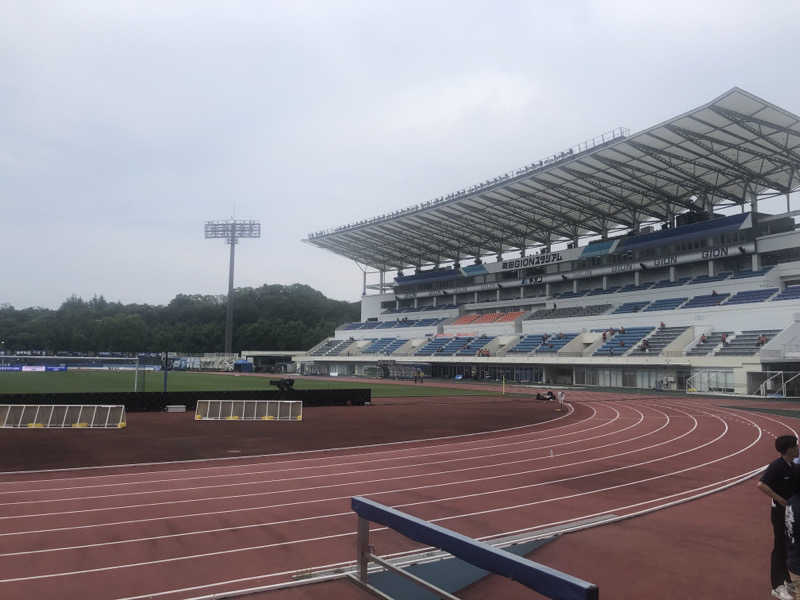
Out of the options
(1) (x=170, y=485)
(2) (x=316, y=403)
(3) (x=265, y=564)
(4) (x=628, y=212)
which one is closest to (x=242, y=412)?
(2) (x=316, y=403)

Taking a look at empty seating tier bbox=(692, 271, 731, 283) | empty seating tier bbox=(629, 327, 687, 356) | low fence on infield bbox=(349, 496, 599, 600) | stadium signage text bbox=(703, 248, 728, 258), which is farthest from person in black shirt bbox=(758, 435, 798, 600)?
stadium signage text bbox=(703, 248, 728, 258)

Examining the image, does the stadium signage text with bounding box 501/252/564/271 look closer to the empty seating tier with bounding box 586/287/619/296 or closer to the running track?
the empty seating tier with bounding box 586/287/619/296

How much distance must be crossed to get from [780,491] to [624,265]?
202 feet

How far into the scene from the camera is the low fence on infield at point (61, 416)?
2100cm

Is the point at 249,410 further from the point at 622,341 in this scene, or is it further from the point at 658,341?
the point at 622,341

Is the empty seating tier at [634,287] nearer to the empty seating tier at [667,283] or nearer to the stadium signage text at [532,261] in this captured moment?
the empty seating tier at [667,283]

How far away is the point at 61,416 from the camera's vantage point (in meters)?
21.4

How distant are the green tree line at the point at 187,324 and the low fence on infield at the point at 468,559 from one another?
116m

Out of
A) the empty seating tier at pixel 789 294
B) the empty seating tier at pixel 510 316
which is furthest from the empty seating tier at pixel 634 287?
the empty seating tier at pixel 789 294

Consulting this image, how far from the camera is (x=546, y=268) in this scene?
7250 centimetres

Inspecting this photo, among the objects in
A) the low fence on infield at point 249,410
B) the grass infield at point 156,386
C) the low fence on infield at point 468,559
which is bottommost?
the grass infield at point 156,386

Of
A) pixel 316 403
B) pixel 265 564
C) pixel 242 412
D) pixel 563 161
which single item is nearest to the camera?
pixel 265 564

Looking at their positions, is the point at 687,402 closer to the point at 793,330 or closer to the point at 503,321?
the point at 793,330

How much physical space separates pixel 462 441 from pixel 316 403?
47.4 ft
